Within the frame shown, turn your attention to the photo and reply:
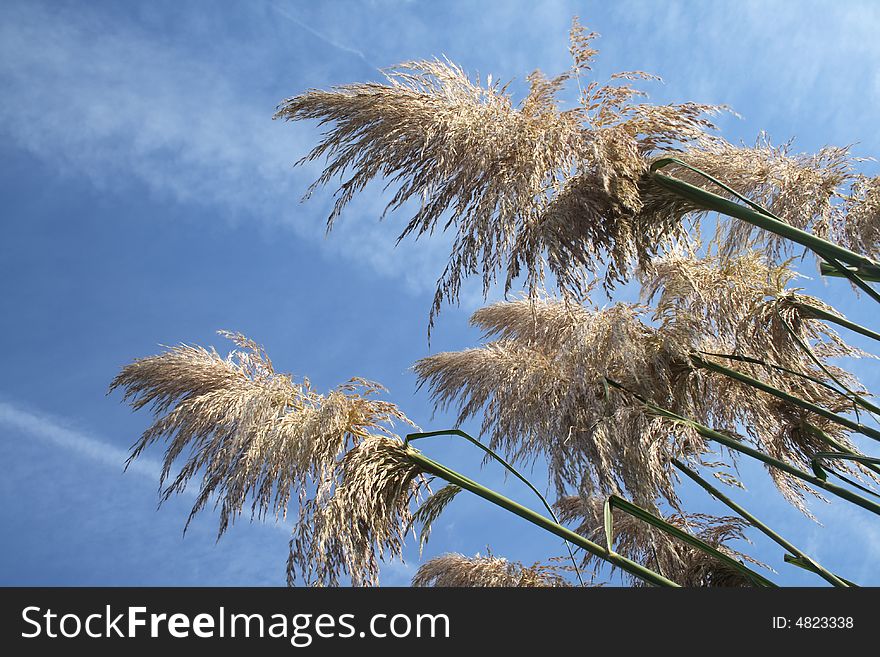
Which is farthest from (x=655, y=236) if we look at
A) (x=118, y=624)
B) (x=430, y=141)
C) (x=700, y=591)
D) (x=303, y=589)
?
(x=118, y=624)

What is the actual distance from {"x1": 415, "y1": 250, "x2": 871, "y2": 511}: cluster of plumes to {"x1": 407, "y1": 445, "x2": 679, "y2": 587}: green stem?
1.64 ft

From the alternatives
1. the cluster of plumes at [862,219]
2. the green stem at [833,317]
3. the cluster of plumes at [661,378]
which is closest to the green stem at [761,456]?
A: the cluster of plumes at [661,378]

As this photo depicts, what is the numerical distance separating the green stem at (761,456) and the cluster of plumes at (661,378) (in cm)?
3

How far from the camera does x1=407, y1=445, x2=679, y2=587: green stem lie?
239 cm

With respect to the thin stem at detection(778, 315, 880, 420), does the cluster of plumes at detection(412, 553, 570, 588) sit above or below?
below

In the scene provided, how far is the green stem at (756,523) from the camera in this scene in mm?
3033

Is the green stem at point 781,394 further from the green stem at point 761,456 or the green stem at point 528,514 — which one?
the green stem at point 528,514

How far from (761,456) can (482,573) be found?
1.32 m

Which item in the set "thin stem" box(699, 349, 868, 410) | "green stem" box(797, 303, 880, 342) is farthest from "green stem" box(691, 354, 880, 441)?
"green stem" box(797, 303, 880, 342)

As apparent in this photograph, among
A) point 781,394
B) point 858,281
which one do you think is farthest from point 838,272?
point 781,394

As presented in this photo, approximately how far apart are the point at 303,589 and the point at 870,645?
1.55 m

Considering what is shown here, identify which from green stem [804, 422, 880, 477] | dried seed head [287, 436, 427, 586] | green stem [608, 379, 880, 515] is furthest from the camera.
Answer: green stem [804, 422, 880, 477]

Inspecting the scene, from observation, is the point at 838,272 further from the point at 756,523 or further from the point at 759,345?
the point at 756,523

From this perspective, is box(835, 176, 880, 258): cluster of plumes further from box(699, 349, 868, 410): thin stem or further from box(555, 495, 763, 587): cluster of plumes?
box(555, 495, 763, 587): cluster of plumes
